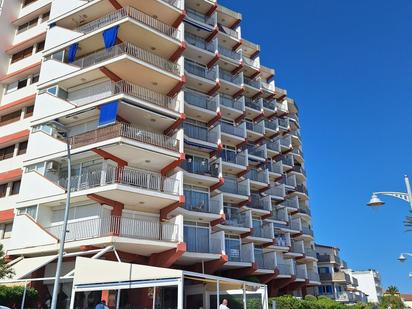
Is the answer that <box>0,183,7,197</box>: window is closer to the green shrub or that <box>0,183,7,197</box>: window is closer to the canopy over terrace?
the green shrub

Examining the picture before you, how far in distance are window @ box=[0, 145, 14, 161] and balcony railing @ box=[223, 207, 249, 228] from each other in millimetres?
19496

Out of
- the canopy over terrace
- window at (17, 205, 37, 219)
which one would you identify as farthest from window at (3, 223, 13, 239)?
the canopy over terrace

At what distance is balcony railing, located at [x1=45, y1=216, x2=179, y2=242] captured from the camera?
86.6 feet

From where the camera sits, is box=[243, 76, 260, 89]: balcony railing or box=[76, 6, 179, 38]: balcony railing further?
box=[243, 76, 260, 89]: balcony railing

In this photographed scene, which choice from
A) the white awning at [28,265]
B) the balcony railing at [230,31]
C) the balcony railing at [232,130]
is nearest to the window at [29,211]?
the white awning at [28,265]

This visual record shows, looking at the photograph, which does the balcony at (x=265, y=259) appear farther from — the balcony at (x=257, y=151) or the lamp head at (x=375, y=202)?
the lamp head at (x=375, y=202)

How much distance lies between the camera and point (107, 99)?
29109 millimetres

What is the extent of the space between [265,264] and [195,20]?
999 inches

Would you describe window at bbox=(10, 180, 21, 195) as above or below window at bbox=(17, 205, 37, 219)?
above

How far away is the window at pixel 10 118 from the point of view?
1394 inches

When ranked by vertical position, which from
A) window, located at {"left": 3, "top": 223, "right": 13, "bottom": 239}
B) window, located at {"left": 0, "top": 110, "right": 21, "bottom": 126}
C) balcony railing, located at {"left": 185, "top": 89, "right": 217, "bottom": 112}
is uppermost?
balcony railing, located at {"left": 185, "top": 89, "right": 217, "bottom": 112}

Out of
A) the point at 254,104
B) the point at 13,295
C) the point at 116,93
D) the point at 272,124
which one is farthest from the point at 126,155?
the point at 272,124

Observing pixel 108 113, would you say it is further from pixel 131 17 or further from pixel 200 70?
pixel 200 70

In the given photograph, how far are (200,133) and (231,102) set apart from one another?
870cm
